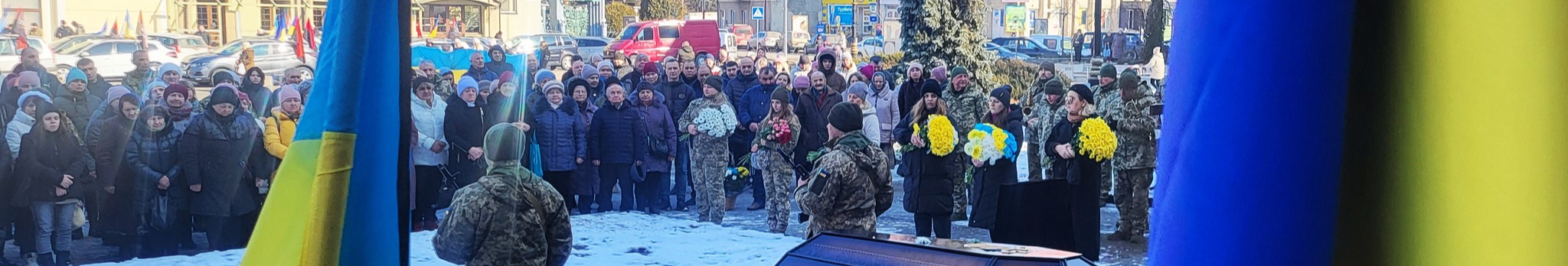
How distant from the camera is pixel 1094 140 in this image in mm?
6621

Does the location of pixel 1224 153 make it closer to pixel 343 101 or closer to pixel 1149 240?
pixel 1149 240

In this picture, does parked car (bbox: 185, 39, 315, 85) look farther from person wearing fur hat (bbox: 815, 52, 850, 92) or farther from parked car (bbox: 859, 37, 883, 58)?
parked car (bbox: 859, 37, 883, 58)

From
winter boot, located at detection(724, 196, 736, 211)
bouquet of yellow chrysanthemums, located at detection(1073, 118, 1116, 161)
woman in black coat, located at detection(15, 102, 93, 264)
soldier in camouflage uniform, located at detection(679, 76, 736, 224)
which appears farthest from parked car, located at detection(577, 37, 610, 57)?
bouquet of yellow chrysanthemums, located at detection(1073, 118, 1116, 161)

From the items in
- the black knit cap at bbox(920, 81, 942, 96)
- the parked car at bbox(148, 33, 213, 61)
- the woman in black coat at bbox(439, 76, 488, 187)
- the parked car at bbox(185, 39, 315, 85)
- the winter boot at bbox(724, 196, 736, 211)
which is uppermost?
the parked car at bbox(148, 33, 213, 61)

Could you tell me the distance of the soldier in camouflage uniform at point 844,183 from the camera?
229 inches

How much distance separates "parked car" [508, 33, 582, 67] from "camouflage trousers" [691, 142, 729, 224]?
3.55 ft

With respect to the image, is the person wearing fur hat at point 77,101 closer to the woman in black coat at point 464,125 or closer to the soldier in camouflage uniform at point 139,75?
the soldier in camouflage uniform at point 139,75

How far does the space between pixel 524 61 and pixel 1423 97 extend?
675 cm

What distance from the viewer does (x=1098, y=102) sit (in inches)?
290

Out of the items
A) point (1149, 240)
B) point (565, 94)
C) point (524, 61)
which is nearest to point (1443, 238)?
point (1149, 240)

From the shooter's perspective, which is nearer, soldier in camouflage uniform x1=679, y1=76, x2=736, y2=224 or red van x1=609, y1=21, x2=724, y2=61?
soldier in camouflage uniform x1=679, y1=76, x2=736, y2=224

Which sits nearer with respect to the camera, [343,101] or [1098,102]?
[343,101]

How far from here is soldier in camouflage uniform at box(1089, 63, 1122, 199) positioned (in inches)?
281

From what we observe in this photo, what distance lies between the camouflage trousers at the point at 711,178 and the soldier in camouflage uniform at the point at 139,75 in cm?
330
